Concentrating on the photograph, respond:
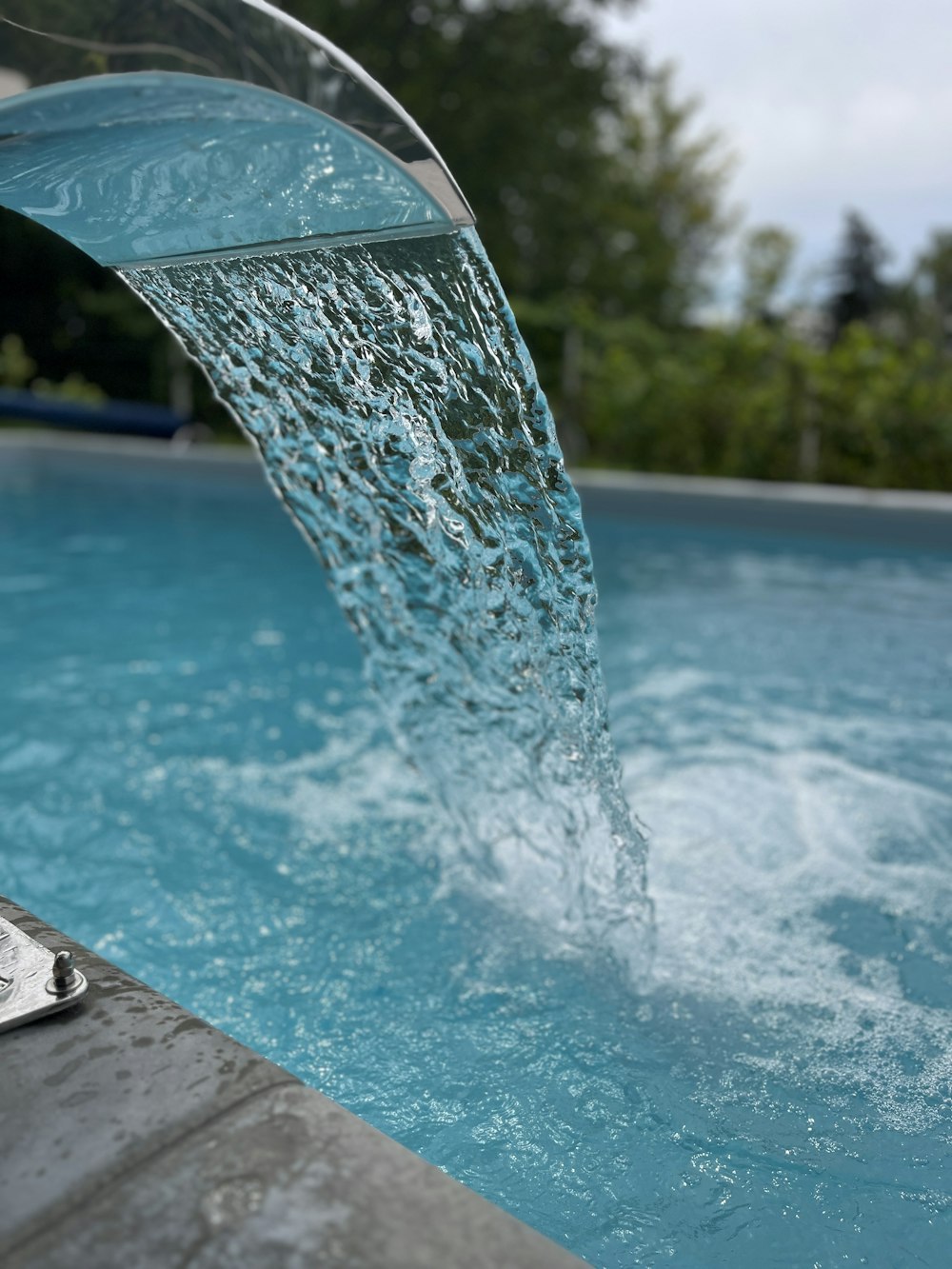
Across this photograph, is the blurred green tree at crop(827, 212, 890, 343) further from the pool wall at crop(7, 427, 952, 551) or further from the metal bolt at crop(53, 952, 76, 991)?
the metal bolt at crop(53, 952, 76, 991)

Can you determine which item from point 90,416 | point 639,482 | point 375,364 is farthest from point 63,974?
point 90,416

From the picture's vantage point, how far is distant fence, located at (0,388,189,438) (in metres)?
11.8

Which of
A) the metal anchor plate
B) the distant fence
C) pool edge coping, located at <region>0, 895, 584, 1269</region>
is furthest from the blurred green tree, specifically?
pool edge coping, located at <region>0, 895, 584, 1269</region>

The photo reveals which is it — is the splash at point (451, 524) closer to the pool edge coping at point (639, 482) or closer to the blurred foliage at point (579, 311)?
the blurred foliage at point (579, 311)

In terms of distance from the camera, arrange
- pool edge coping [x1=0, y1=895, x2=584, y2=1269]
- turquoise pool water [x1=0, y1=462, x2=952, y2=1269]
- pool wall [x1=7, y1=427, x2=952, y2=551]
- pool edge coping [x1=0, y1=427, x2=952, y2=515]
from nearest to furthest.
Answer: pool edge coping [x1=0, y1=895, x2=584, y2=1269]
turquoise pool water [x1=0, y1=462, x2=952, y2=1269]
pool wall [x1=7, y1=427, x2=952, y2=551]
pool edge coping [x1=0, y1=427, x2=952, y2=515]

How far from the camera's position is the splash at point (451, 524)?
2.05 meters

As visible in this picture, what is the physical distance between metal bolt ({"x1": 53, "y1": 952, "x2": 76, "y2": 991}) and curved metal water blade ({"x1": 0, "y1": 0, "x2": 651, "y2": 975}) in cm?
107

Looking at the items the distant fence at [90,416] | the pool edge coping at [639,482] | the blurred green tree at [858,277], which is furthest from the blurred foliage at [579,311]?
the blurred green tree at [858,277]

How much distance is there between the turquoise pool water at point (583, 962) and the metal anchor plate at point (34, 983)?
793mm

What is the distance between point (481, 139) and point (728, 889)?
13.7 m

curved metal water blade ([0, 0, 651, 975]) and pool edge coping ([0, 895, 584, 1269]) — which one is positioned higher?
curved metal water blade ([0, 0, 651, 975])

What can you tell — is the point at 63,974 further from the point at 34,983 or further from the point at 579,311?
the point at 579,311

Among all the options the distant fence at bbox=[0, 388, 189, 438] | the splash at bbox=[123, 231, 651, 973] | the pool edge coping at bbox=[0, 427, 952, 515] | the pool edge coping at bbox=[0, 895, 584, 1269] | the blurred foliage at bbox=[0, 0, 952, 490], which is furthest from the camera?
the distant fence at bbox=[0, 388, 189, 438]

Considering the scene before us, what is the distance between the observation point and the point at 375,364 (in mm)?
2191
